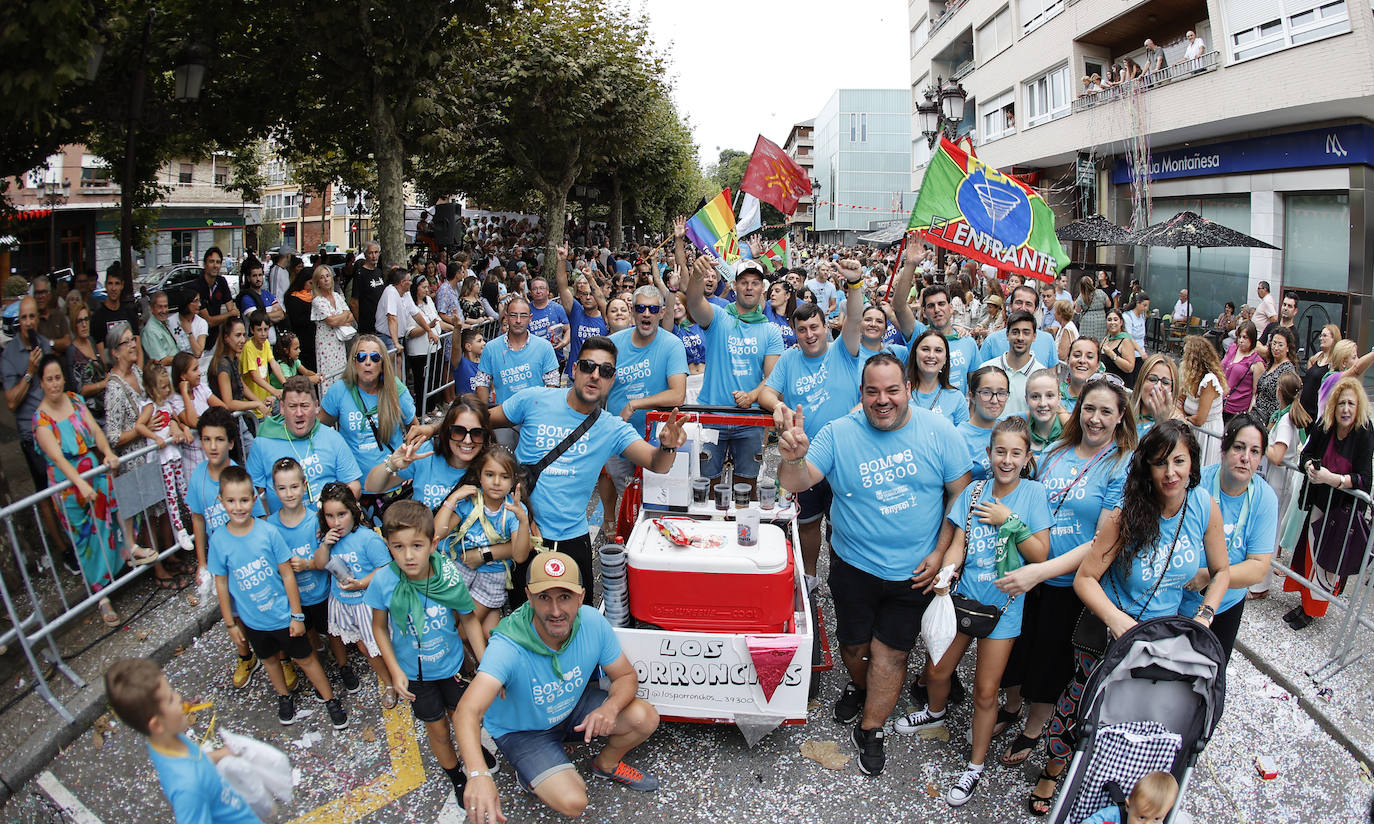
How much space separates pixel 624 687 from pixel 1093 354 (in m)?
4.23

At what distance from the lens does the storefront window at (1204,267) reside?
64.2 feet

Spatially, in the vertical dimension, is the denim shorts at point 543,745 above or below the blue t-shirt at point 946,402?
below

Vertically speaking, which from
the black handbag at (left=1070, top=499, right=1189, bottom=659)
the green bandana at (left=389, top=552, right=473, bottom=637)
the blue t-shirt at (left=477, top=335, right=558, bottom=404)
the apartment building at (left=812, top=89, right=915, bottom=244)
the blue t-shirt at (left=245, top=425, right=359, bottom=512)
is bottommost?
the black handbag at (left=1070, top=499, right=1189, bottom=659)

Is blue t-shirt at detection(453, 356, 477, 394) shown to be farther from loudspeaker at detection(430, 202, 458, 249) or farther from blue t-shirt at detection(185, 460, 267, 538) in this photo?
loudspeaker at detection(430, 202, 458, 249)

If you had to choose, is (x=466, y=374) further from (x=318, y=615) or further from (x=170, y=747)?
(x=170, y=747)

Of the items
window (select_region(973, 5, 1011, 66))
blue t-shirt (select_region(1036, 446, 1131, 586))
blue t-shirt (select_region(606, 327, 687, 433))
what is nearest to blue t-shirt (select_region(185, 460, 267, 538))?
blue t-shirt (select_region(606, 327, 687, 433))

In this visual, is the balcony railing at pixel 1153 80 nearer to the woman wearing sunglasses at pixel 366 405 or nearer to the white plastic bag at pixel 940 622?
the white plastic bag at pixel 940 622

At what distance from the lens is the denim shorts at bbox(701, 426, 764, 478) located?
6230 mm

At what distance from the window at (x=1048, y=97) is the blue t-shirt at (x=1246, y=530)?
24182mm

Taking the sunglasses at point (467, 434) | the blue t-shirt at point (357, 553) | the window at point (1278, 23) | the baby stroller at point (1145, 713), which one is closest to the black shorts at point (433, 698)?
the blue t-shirt at point (357, 553)

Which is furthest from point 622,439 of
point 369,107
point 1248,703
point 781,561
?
point 369,107

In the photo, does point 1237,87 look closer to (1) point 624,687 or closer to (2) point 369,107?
(2) point 369,107

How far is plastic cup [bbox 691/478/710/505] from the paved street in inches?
51.5

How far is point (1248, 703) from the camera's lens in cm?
511
